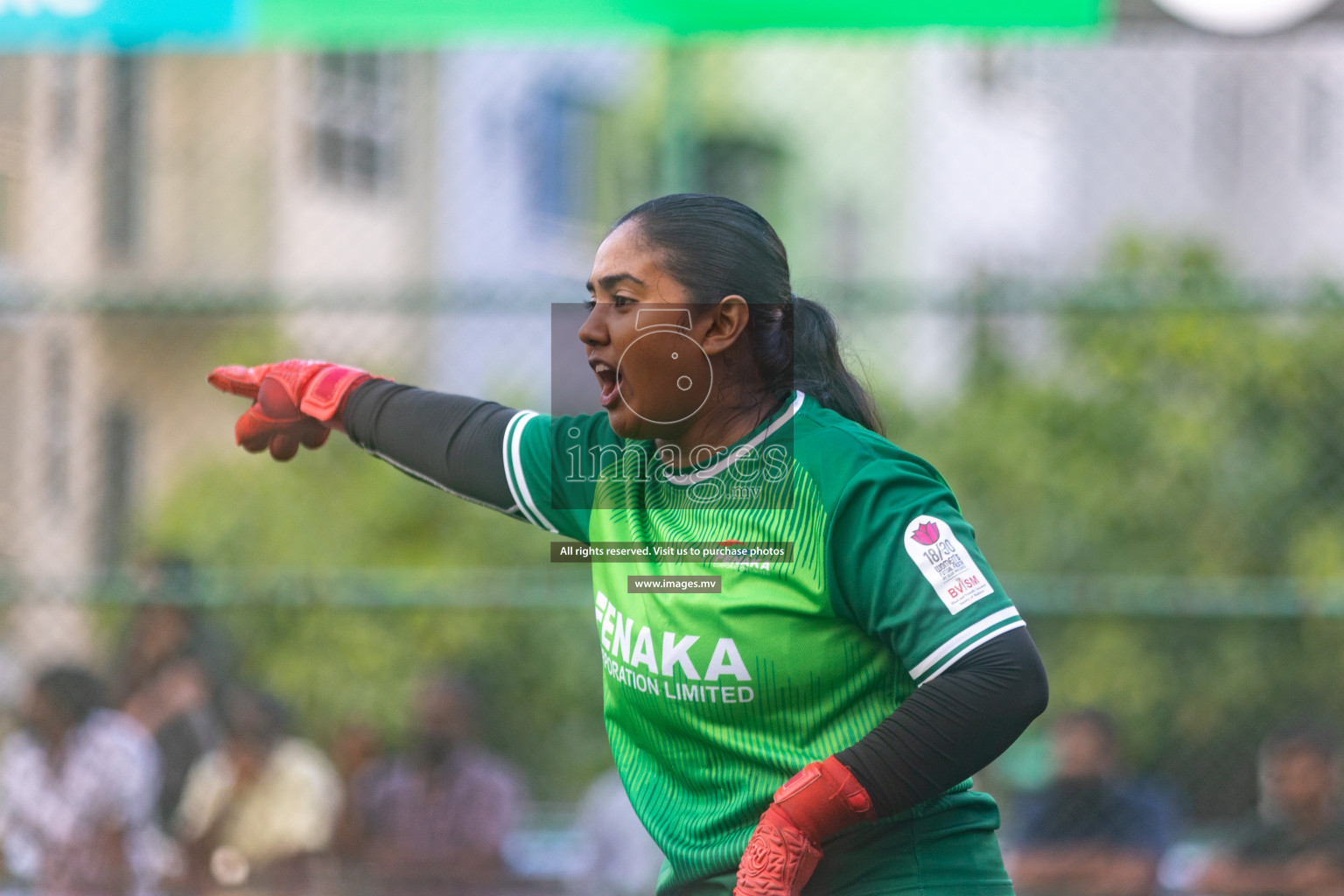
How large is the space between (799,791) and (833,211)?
15187 millimetres

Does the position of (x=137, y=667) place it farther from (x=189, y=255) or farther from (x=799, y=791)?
(x=189, y=255)

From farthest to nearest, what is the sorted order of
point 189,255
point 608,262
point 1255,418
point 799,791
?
point 189,255 < point 1255,418 < point 608,262 < point 799,791

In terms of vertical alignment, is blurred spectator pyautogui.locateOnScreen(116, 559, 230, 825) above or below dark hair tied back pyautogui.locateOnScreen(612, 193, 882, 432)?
below

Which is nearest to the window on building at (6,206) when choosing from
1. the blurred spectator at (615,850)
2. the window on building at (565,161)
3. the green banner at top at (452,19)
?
the window on building at (565,161)

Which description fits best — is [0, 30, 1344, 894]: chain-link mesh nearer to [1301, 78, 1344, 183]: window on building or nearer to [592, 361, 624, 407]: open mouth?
[1301, 78, 1344, 183]: window on building

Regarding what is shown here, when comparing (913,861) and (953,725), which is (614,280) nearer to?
(953,725)

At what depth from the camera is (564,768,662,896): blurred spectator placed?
5016 mm

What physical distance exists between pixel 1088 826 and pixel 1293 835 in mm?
638

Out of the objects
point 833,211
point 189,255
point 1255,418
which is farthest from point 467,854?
point 833,211

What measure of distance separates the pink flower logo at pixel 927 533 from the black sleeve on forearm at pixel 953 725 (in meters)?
0.13

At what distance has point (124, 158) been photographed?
995 centimetres

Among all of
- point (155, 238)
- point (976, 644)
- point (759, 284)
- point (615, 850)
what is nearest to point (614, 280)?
point (759, 284)

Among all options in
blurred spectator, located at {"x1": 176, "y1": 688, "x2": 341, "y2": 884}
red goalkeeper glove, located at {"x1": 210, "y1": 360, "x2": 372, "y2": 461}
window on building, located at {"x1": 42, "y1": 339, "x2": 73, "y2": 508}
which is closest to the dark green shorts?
red goalkeeper glove, located at {"x1": 210, "y1": 360, "x2": 372, "y2": 461}

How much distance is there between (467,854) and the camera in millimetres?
5125
